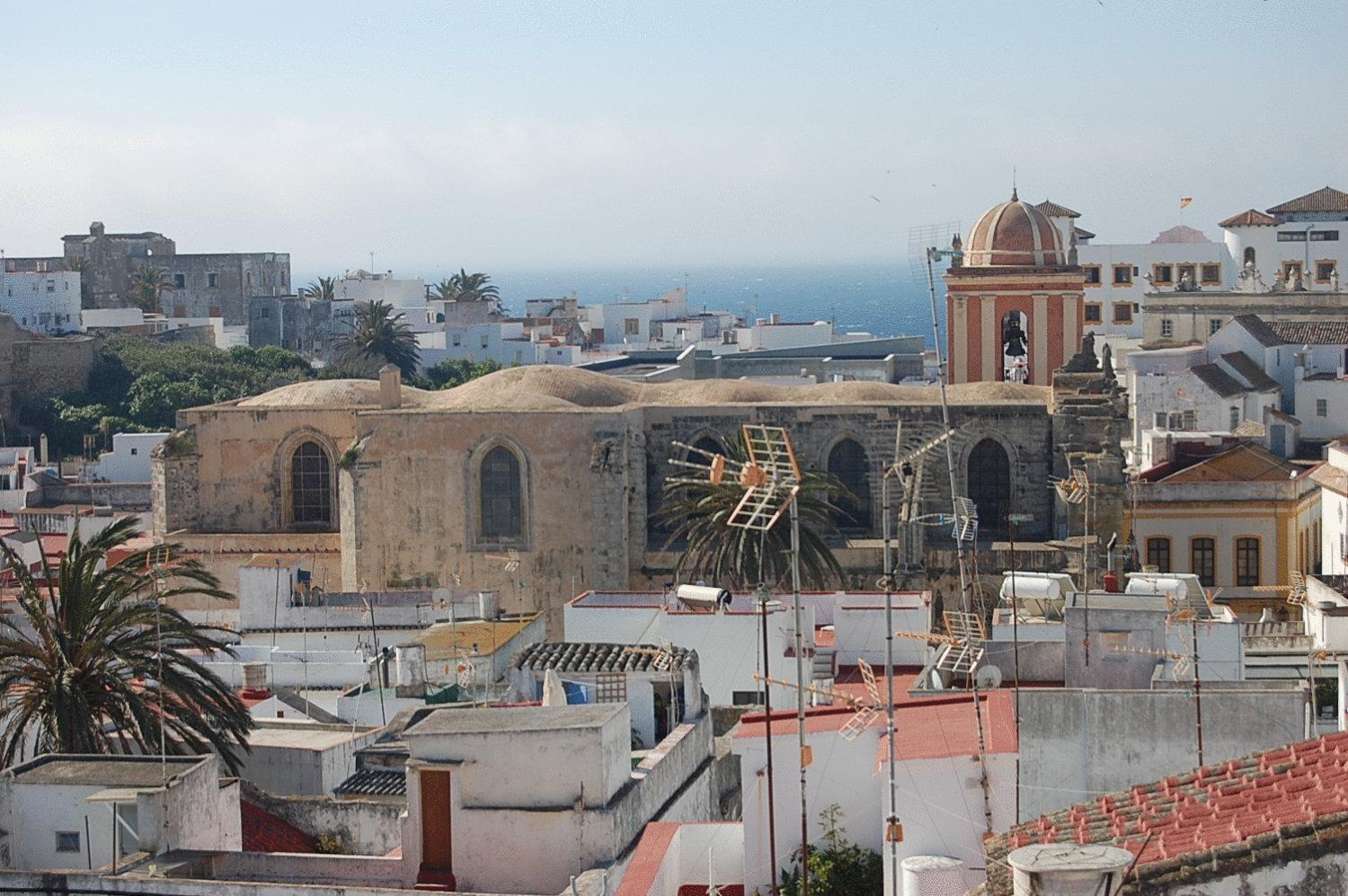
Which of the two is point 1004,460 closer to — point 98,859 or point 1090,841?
point 98,859

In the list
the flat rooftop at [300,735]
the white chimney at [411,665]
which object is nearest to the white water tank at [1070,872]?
the flat rooftop at [300,735]

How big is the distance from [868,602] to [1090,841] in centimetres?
1913

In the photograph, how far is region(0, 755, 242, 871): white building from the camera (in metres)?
16.2

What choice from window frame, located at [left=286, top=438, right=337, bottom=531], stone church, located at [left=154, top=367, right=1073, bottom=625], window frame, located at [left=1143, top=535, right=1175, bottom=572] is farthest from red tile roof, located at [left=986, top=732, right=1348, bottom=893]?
window frame, located at [left=286, top=438, right=337, bottom=531]

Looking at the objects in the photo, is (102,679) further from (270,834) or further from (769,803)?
(769,803)

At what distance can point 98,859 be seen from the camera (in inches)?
655

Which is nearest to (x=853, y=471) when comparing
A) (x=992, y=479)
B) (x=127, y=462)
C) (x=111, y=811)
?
(x=992, y=479)

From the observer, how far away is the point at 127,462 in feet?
222

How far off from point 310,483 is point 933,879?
30.6m

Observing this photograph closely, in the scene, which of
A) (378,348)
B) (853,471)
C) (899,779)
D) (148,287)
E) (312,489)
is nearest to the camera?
(899,779)

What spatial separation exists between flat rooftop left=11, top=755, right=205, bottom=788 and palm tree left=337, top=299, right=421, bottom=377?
6930 centimetres

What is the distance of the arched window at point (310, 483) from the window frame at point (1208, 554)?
15.9 m

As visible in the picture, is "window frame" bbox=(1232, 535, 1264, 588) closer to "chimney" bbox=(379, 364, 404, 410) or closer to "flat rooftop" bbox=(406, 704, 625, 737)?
"chimney" bbox=(379, 364, 404, 410)

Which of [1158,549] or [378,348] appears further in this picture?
[378,348]
